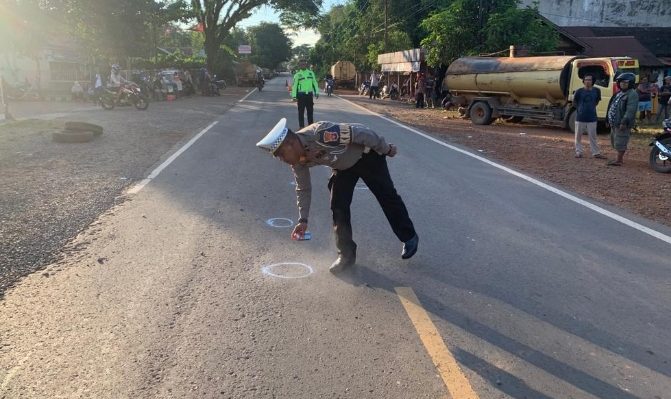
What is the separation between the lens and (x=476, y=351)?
11.8 ft

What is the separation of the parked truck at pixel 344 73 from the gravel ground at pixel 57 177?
35.9m

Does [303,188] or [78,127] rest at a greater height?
[303,188]

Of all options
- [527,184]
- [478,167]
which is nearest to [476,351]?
[527,184]

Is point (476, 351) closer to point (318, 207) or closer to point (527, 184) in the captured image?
point (318, 207)

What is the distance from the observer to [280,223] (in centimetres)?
641

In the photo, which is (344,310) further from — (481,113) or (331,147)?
(481,113)

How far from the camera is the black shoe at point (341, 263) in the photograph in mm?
4898

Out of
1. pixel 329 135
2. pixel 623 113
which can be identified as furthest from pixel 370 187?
pixel 623 113

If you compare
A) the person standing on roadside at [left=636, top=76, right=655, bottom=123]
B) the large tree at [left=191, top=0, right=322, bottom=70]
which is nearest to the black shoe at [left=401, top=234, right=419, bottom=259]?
the person standing on roadside at [left=636, top=76, right=655, bottom=123]

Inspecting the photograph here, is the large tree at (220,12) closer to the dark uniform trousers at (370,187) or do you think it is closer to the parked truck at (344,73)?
the parked truck at (344,73)

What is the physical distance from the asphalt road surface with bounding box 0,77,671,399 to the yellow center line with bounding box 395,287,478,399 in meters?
0.01

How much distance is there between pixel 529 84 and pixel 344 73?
36.0 m

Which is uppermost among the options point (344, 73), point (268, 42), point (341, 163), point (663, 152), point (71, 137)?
point (268, 42)

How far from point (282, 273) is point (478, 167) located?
6.67 metres
